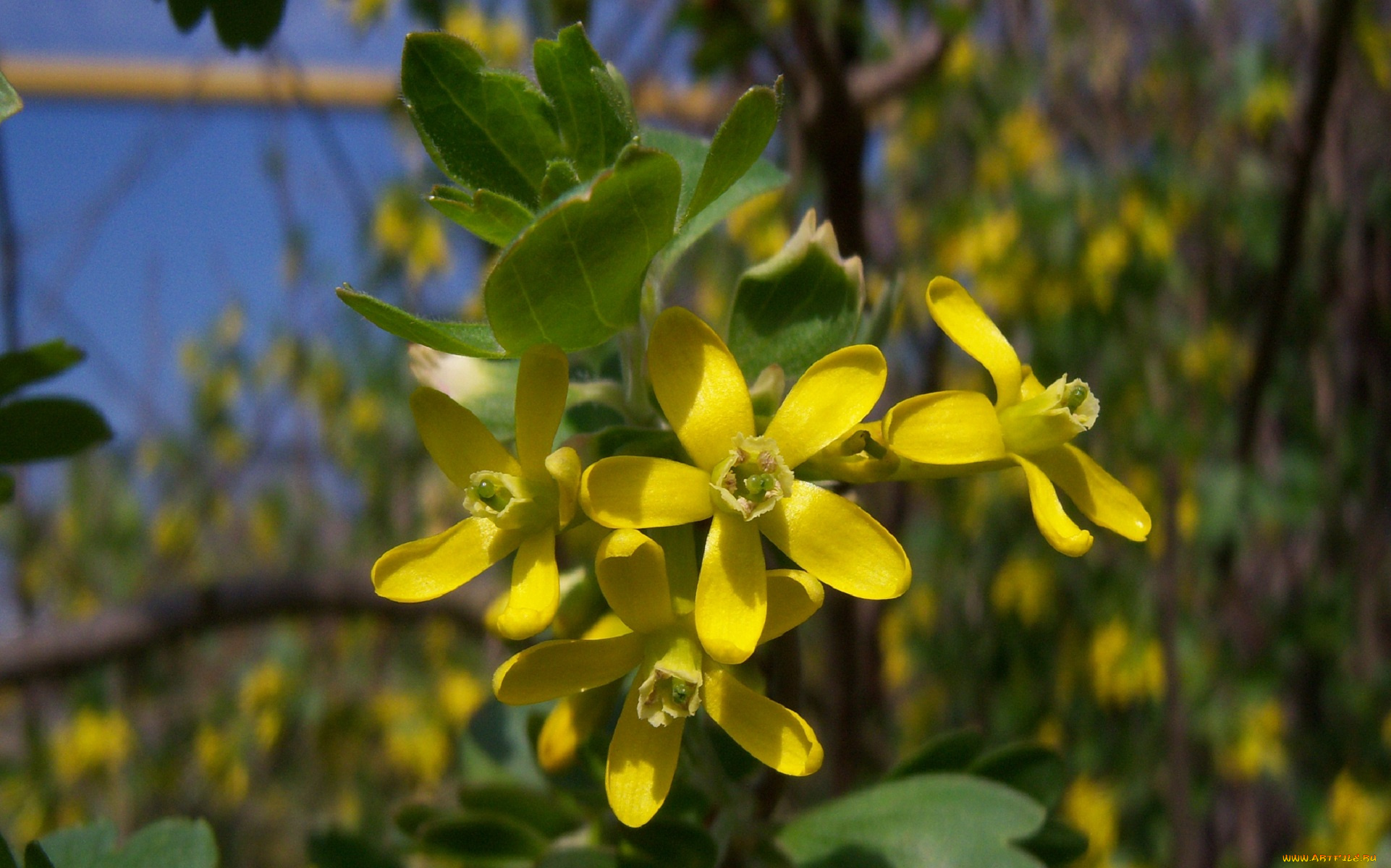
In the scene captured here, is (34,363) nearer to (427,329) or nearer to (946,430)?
(427,329)

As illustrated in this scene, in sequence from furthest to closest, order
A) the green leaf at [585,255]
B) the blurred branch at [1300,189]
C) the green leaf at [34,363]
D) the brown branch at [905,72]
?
the brown branch at [905,72]
the blurred branch at [1300,189]
the green leaf at [34,363]
the green leaf at [585,255]

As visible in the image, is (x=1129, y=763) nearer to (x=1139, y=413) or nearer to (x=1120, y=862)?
(x=1120, y=862)

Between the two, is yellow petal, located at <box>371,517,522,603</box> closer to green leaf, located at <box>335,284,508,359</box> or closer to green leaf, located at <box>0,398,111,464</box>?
green leaf, located at <box>335,284,508,359</box>

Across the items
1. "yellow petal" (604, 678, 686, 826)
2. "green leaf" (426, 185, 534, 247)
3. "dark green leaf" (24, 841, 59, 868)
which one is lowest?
"dark green leaf" (24, 841, 59, 868)

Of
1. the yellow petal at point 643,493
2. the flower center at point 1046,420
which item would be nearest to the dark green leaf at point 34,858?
the yellow petal at point 643,493

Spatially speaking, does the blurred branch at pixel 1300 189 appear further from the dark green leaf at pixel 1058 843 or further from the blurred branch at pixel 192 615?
the blurred branch at pixel 192 615

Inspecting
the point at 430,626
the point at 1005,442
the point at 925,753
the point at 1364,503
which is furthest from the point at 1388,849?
the point at 430,626

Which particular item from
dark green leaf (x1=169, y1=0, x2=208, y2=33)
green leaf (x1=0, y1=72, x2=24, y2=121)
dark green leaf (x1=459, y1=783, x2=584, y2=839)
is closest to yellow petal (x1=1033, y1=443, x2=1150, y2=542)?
dark green leaf (x1=459, y1=783, x2=584, y2=839)
